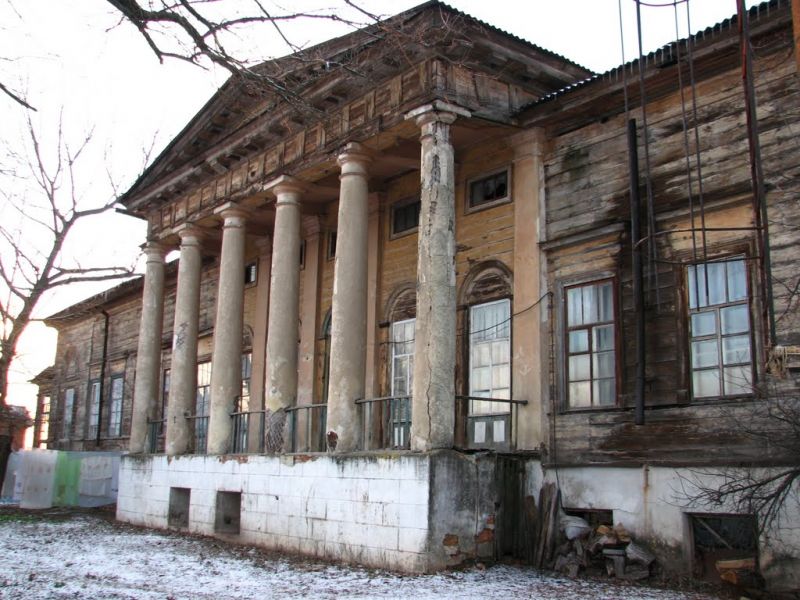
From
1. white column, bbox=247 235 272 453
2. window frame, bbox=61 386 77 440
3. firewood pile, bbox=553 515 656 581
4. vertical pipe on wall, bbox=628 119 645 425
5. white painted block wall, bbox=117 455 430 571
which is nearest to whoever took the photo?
firewood pile, bbox=553 515 656 581

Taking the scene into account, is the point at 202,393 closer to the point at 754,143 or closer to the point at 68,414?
the point at 68,414

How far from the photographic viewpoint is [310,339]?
17.8 m

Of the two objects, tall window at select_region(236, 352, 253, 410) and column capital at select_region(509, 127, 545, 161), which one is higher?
column capital at select_region(509, 127, 545, 161)

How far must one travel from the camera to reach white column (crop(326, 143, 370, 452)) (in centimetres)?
1309

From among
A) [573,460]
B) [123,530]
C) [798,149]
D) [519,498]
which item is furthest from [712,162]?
[123,530]

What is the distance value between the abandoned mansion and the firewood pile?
0.74ft

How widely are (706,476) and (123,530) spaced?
1163 cm

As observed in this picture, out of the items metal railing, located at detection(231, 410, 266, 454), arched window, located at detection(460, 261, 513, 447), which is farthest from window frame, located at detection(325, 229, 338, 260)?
arched window, located at detection(460, 261, 513, 447)

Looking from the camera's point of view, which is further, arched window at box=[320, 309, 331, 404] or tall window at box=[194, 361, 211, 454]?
tall window at box=[194, 361, 211, 454]

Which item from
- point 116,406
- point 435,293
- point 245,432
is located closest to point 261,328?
point 245,432

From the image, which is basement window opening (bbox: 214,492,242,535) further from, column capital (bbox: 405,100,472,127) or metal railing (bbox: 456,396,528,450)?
column capital (bbox: 405,100,472,127)

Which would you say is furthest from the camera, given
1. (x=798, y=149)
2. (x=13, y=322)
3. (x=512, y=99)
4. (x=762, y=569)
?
(x=13, y=322)

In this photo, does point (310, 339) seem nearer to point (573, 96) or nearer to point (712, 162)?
point (573, 96)

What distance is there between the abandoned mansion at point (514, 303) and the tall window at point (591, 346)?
Result: 3 cm
